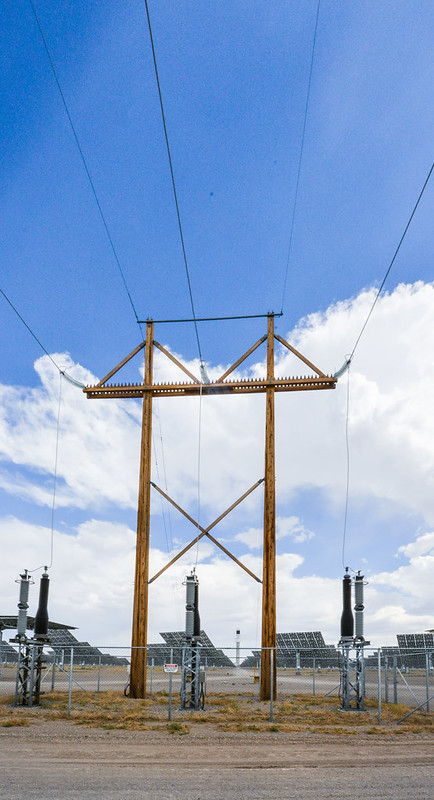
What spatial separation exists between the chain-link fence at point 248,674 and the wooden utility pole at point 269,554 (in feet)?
3.60

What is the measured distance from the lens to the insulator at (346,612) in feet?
80.4

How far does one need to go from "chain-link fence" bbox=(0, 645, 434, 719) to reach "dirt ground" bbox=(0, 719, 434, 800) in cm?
408

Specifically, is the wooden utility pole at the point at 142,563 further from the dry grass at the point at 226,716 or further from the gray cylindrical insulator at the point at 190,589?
the gray cylindrical insulator at the point at 190,589

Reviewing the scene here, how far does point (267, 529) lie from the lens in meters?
26.5

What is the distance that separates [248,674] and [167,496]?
37.8 metres

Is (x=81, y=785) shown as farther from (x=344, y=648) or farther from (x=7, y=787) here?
(x=344, y=648)

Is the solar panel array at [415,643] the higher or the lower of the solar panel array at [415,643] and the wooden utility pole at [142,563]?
the lower

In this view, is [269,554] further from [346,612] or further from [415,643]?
[415,643]

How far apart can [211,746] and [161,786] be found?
4.62 meters

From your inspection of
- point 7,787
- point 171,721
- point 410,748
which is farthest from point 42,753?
point 410,748

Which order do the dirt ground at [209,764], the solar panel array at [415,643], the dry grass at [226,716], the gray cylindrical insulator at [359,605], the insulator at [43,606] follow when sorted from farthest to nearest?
the solar panel array at [415,643]
the insulator at [43,606]
the gray cylindrical insulator at [359,605]
the dry grass at [226,716]
the dirt ground at [209,764]

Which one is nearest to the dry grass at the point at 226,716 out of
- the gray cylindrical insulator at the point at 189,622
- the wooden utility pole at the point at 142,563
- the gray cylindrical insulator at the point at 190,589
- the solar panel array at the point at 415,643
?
the wooden utility pole at the point at 142,563

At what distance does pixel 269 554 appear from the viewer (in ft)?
85.9

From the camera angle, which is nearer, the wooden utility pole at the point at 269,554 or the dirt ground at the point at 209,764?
the dirt ground at the point at 209,764
